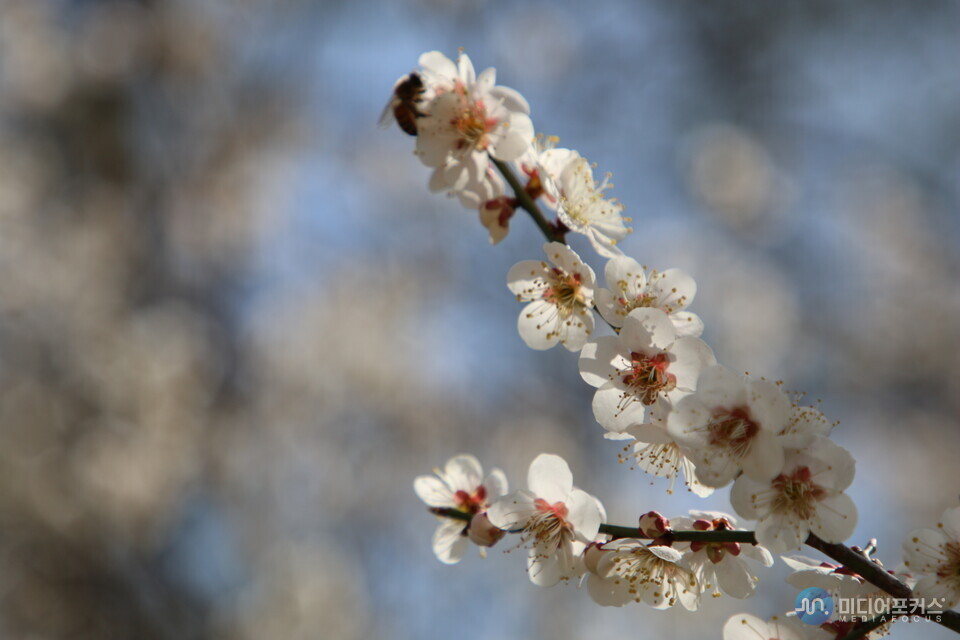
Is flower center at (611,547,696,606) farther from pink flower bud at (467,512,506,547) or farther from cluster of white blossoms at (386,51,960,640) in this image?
pink flower bud at (467,512,506,547)

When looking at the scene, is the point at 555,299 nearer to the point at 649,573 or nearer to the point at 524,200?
the point at 524,200

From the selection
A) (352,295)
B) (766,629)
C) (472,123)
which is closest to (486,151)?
(472,123)

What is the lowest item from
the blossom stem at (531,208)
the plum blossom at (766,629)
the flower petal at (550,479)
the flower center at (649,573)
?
the plum blossom at (766,629)

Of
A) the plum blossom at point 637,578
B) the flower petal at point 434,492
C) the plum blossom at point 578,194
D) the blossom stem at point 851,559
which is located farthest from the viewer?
the flower petal at point 434,492

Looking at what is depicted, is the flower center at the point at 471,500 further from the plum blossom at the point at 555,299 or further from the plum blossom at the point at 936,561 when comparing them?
the plum blossom at the point at 936,561

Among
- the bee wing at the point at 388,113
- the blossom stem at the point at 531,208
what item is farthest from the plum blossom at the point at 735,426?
the bee wing at the point at 388,113
